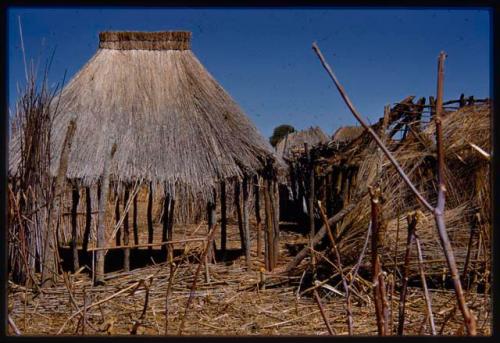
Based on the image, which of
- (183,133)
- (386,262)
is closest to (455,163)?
(386,262)

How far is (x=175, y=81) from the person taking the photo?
954cm

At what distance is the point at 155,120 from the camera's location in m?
8.89

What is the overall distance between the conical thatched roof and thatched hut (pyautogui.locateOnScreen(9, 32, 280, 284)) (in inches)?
0.6

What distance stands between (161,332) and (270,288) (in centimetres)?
223

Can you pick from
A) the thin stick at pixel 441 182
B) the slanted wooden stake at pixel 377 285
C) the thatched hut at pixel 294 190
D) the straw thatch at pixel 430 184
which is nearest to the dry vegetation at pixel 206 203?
the straw thatch at pixel 430 184

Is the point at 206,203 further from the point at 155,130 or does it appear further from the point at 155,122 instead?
the point at 155,122

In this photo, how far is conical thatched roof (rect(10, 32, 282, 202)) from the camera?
8266 millimetres

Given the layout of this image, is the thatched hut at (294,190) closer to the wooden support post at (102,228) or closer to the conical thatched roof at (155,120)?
the conical thatched roof at (155,120)

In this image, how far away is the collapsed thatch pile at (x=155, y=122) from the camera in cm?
824

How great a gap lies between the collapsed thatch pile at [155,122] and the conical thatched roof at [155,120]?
1cm

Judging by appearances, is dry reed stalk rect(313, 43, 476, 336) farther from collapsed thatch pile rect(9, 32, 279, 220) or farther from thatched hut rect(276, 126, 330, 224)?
thatched hut rect(276, 126, 330, 224)

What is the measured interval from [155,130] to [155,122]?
0.15 metres

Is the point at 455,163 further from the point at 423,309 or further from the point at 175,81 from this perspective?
the point at 175,81

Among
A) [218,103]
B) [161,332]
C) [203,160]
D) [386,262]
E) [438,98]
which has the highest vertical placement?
[218,103]
